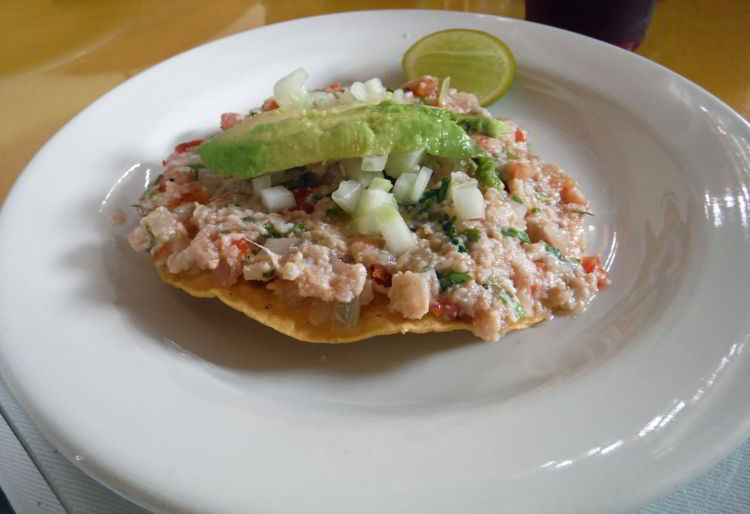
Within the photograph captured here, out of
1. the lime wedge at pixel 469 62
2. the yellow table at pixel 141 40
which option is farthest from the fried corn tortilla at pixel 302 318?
the yellow table at pixel 141 40

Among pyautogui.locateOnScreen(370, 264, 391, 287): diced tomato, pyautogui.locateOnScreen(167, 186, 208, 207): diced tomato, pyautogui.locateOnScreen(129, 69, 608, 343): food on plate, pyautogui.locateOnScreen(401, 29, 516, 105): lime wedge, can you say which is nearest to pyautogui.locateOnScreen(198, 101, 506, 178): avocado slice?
pyautogui.locateOnScreen(129, 69, 608, 343): food on plate

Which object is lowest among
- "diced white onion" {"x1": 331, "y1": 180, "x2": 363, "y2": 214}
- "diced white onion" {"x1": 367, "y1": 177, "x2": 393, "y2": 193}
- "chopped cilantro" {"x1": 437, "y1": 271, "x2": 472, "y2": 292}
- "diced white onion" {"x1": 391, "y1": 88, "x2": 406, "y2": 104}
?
"chopped cilantro" {"x1": 437, "y1": 271, "x2": 472, "y2": 292}

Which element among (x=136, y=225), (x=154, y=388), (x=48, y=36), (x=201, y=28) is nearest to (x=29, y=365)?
(x=154, y=388)

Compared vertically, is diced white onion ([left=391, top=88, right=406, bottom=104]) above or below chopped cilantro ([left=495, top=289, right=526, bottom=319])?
above

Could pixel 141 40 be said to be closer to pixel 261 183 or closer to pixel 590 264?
pixel 261 183

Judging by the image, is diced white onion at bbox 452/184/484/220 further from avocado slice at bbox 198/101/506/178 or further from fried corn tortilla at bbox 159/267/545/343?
fried corn tortilla at bbox 159/267/545/343

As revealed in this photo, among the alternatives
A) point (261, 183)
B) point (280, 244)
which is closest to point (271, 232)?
point (280, 244)
